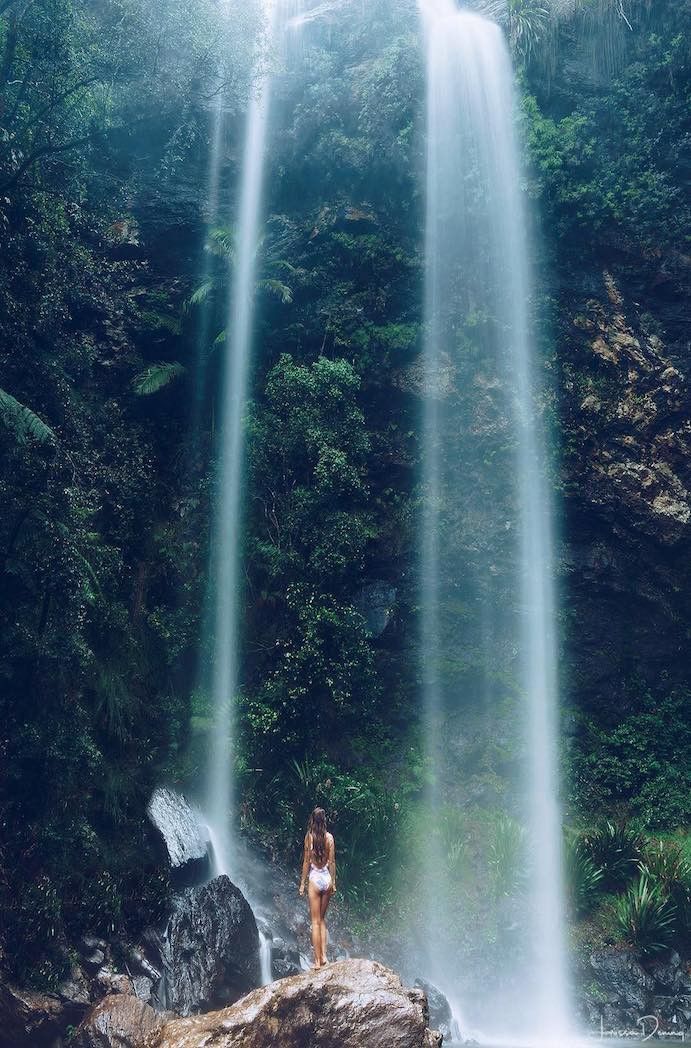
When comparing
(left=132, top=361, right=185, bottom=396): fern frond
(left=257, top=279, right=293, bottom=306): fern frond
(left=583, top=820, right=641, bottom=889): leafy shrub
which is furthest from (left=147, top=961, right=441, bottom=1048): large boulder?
(left=257, top=279, right=293, bottom=306): fern frond

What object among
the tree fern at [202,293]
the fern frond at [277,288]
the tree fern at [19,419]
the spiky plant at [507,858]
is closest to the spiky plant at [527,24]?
the fern frond at [277,288]

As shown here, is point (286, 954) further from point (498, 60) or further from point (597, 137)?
point (498, 60)

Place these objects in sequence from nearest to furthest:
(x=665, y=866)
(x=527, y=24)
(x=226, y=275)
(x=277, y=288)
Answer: (x=665, y=866), (x=277, y=288), (x=226, y=275), (x=527, y=24)

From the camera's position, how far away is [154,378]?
584 inches

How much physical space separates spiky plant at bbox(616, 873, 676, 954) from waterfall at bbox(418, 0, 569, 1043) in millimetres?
1076

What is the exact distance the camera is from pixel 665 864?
11.5 m

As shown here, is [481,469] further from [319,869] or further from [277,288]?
[319,869]

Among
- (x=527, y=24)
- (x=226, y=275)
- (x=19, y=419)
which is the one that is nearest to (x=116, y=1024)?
(x=19, y=419)

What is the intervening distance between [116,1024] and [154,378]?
409 inches

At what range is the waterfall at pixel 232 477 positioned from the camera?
40.9 ft

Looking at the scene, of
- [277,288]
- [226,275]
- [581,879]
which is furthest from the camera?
[226,275]

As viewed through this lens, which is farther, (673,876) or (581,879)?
(581,879)

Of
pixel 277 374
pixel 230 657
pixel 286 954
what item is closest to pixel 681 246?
pixel 277 374

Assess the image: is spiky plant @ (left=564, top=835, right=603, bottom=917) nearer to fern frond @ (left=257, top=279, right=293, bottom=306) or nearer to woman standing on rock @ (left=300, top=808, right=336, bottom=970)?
woman standing on rock @ (left=300, top=808, right=336, bottom=970)
